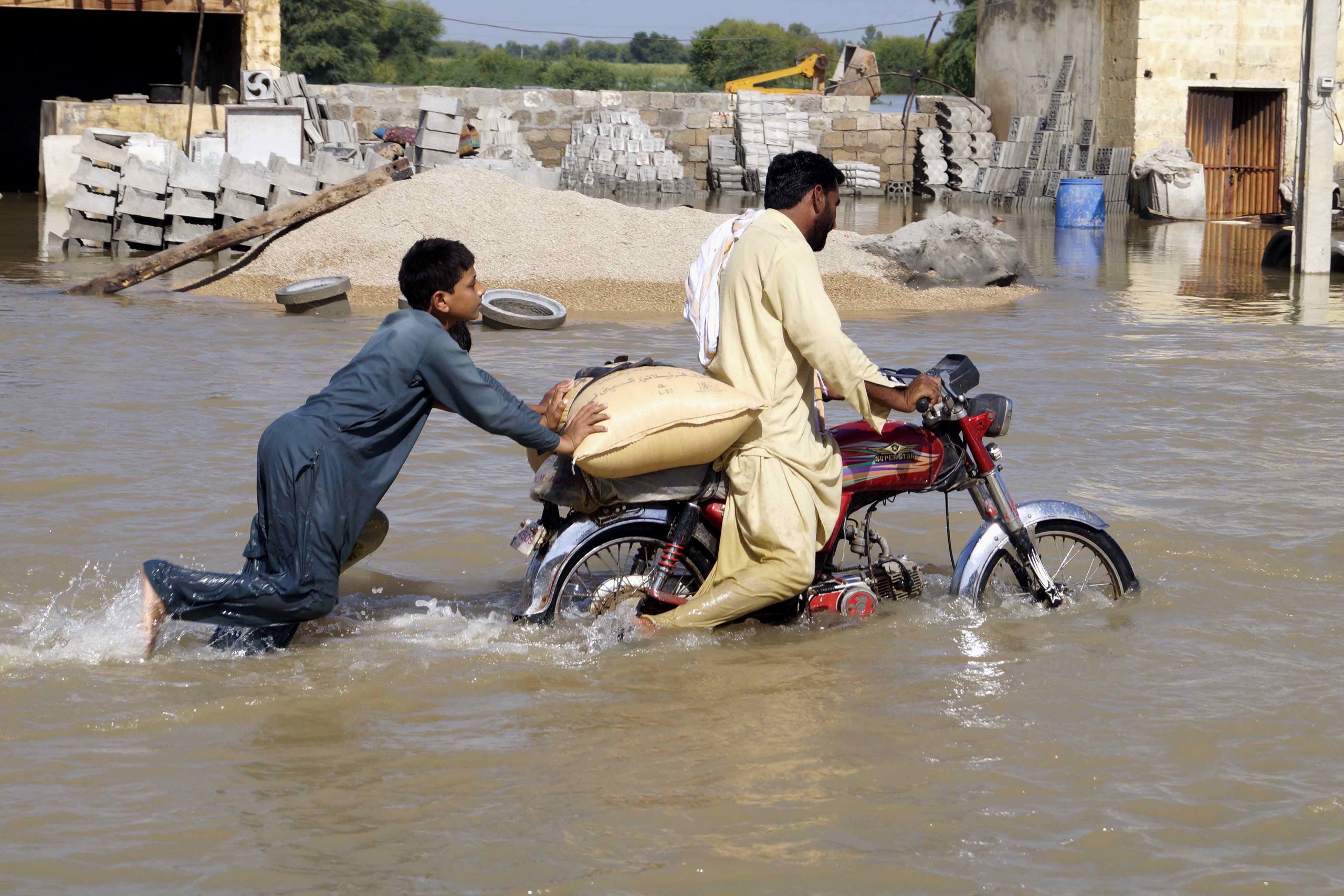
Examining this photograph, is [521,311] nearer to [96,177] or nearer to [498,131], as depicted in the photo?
[96,177]

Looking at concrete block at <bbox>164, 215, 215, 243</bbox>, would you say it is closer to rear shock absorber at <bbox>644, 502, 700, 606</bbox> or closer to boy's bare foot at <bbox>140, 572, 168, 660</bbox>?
boy's bare foot at <bbox>140, 572, 168, 660</bbox>

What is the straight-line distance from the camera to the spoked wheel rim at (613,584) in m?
4.46

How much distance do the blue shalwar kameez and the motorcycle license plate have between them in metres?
0.44

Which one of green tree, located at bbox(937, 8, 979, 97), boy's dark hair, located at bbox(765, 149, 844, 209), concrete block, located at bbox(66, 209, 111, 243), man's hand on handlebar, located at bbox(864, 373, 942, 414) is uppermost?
green tree, located at bbox(937, 8, 979, 97)

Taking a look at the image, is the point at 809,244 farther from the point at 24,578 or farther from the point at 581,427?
the point at 24,578

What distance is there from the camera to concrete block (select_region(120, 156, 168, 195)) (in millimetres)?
16859

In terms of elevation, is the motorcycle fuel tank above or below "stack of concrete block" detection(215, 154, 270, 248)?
below

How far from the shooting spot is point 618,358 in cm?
450

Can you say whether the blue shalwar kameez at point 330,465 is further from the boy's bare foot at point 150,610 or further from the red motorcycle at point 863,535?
the red motorcycle at point 863,535

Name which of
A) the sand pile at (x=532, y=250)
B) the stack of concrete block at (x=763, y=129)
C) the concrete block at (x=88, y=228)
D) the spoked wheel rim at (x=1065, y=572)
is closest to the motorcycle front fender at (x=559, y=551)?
the spoked wheel rim at (x=1065, y=572)

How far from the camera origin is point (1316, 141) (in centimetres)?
1580

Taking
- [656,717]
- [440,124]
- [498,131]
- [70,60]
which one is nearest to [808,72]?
[498,131]

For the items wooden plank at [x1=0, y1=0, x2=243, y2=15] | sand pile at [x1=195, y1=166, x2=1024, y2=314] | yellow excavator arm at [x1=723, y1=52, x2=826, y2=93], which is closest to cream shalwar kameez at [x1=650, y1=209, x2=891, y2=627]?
sand pile at [x1=195, y1=166, x2=1024, y2=314]

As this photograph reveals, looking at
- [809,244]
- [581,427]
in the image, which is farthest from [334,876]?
[809,244]
